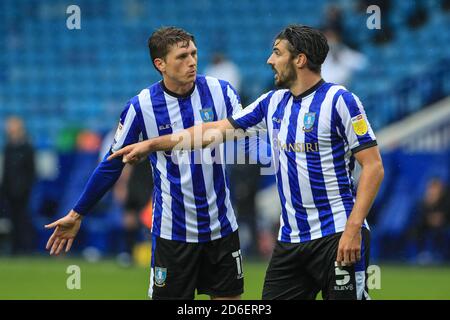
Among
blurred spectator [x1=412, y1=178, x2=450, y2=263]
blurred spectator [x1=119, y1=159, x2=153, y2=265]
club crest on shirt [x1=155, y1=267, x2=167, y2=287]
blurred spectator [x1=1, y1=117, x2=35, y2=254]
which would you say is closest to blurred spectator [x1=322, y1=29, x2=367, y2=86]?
blurred spectator [x1=412, y1=178, x2=450, y2=263]

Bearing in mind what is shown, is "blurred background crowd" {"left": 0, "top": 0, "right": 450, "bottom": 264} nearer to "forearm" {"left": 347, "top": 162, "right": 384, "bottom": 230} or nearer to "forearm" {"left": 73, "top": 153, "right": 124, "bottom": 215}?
"forearm" {"left": 73, "top": 153, "right": 124, "bottom": 215}

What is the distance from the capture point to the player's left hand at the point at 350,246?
16.0 ft

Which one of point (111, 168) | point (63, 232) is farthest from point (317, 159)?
point (63, 232)

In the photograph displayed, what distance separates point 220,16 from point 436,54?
4008mm

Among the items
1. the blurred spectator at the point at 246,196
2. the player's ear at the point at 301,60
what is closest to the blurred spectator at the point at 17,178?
the blurred spectator at the point at 246,196

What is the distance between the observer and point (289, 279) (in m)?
5.21

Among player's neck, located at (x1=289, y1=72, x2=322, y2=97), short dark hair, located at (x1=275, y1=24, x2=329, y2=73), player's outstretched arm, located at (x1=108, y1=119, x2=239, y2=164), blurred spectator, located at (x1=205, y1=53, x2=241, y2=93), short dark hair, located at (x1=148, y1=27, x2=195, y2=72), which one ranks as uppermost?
blurred spectator, located at (x1=205, y1=53, x2=241, y2=93)

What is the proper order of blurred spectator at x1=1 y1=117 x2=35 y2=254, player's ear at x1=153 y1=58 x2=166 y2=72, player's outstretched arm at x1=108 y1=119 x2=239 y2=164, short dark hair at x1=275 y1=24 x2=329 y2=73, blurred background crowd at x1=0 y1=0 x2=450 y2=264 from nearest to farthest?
short dark hair at x1=275 y1=24 x2=329 y2=73, player's outstretched arm at x1=108 y1=119 x2=239 y2=164, player's ear at x1=153 y1=58 x2=166 y2=72, blurred background crowd at x1=0 y1=0 x2=450 y2=264, blurred spectator at x1=1 y1=117 x2=35 y2=254

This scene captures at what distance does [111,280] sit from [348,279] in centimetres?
577

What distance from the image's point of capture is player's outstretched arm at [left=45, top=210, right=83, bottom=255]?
5.71 meters

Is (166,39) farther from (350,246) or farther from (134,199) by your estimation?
(134,199)

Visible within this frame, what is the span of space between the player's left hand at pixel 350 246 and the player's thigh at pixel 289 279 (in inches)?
12.9

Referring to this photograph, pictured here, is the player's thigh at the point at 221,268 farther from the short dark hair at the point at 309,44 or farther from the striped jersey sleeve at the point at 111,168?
the short dark hair at the point at 309,44

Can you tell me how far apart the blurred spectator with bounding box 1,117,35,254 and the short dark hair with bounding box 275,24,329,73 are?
8586 mm
